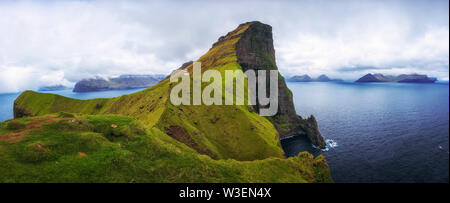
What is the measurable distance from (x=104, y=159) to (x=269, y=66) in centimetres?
14036

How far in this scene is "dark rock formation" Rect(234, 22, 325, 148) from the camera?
120m

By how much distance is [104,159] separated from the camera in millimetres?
25578

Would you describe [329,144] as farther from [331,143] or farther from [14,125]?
[14,125]

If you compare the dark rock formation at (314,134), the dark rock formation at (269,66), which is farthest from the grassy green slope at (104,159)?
the dark rock formation at (269,66)

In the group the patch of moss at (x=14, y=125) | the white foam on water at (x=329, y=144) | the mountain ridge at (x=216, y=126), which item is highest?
the patch of moss at (x=14, y=125)

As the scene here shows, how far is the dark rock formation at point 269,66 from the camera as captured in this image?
395ft

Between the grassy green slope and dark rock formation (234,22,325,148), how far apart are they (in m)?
84.8

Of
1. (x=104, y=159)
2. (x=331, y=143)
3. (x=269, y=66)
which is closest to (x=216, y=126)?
(x=104, y=159)

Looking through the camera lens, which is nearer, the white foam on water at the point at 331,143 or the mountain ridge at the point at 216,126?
the mountain ridge at the point at 216,126

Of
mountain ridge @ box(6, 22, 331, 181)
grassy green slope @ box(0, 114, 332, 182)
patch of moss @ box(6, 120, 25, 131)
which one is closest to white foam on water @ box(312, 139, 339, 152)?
mountain ridge @ box(6, 22, 331, 181)

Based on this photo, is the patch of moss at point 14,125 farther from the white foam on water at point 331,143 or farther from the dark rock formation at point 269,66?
the white foam on water at point 331,143

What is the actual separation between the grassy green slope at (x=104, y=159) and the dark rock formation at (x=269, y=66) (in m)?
84.8
